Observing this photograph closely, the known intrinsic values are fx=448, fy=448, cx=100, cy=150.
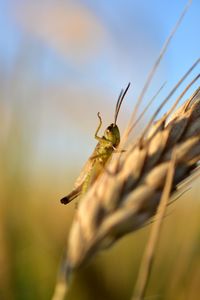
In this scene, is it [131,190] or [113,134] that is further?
[113,134]

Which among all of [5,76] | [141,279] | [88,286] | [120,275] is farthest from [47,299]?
[141,279]

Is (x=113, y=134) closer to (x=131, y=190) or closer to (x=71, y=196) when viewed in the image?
(x=71, y=196)

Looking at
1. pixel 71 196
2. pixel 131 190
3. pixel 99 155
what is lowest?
pixel 131 190

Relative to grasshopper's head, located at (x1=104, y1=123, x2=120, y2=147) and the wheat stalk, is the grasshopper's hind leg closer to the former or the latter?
grasshopper's head, located at (x1=104, y1=123, x2=120, y2=147)

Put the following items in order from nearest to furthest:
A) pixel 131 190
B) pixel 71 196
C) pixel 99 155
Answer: pixel 131 190, pixel 71 196, pixel 99 155

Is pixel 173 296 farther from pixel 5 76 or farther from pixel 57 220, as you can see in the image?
pixel 5 76

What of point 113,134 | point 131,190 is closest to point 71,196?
point 113,134
